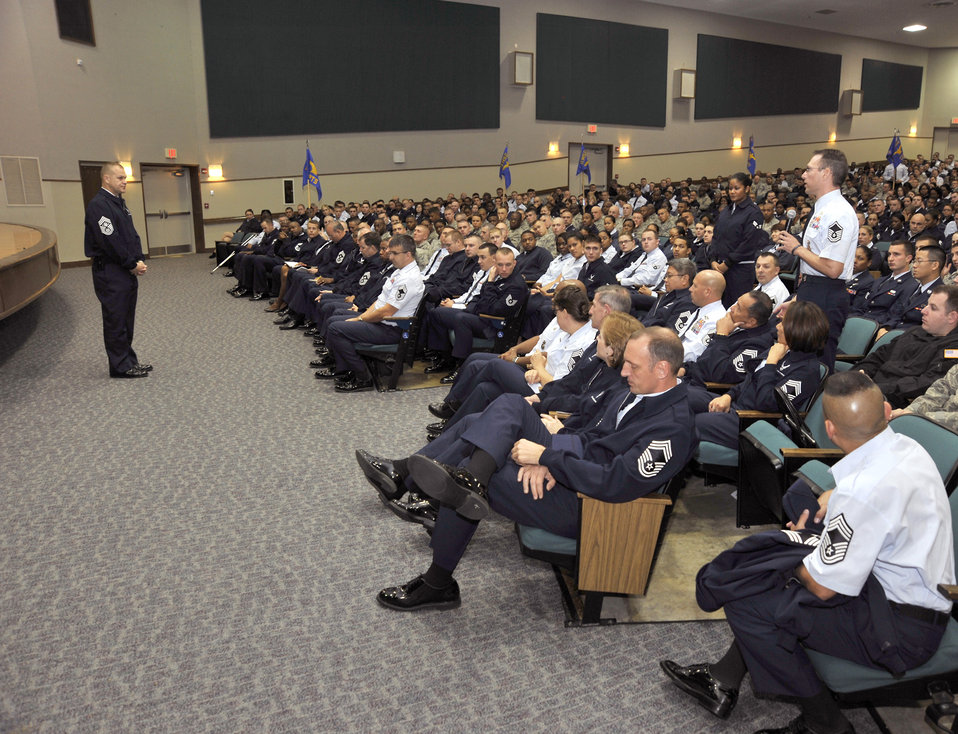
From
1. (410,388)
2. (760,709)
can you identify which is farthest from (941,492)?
(410,388)

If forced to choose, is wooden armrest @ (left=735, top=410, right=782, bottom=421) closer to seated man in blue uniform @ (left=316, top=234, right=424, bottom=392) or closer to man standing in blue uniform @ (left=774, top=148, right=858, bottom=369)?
man standing in blue uniform @ (left=774, top=148, right=858, bottom=369)

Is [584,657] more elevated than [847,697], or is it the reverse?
[847,697]

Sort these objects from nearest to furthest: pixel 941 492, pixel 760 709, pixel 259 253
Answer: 1. pixel 941 492
2. pixel 760 709
3. pixel 259 253

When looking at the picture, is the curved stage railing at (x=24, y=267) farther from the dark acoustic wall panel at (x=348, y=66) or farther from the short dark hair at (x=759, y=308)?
the dark acoustic wall panel at (x=348, y=66)

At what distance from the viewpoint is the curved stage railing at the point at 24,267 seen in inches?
244

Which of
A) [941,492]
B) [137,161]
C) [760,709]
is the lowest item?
[760,709]

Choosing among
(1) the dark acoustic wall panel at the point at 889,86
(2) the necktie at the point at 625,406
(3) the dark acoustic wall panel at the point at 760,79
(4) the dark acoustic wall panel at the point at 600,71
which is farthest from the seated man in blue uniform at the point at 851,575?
(1) the dark acoustic wall panel at the point at 889,86

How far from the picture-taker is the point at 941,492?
1819 mm

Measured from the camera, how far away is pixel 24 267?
6758 millimetres

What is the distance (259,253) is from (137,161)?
5629mm

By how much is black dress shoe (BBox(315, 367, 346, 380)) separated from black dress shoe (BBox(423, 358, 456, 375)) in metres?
0.73

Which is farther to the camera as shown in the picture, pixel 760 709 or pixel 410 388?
pixel 410 388

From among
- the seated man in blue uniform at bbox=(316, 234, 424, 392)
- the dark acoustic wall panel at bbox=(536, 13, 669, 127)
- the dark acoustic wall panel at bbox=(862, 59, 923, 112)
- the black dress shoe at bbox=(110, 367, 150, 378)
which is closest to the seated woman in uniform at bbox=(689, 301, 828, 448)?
the seated man in blue uniform at bbox=(316, 234, 424, 392)

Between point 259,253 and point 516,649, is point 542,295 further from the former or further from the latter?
point 259,253
